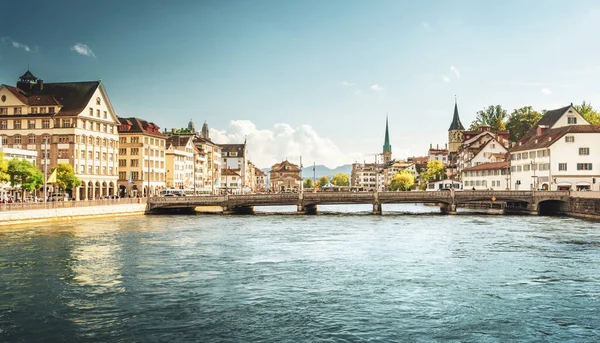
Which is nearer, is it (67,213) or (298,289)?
(298,289)

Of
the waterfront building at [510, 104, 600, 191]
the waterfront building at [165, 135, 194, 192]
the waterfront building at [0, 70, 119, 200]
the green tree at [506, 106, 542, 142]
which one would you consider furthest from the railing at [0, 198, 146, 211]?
the green tree at [506, 106, 542, 142]

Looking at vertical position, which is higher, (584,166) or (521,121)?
(521,121)

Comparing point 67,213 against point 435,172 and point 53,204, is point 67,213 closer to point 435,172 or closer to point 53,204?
point 53,204

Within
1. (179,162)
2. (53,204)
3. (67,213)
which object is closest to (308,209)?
(67,213)

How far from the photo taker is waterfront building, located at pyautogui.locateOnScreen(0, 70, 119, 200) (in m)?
96.4

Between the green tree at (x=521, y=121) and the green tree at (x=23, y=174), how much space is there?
106614 mm

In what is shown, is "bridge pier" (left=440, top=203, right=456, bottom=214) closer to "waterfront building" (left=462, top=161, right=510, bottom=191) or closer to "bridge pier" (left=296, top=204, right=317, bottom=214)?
"waterfront building" (left=462, top=161, right=510, bottom=191)

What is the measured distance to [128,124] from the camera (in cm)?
12356

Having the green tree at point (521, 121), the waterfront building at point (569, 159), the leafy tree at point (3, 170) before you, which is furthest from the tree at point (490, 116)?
the leafy tree at point (3, 170)

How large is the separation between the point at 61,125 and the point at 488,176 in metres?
81.3

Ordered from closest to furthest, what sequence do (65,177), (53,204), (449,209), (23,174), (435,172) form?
(53,204)
(23,174)
(65,177)
(449,209)
(435,172)

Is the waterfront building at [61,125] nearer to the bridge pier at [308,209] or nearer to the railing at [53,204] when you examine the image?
the railing at [53,204]

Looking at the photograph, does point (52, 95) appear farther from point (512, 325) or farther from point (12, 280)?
point (512, 325)

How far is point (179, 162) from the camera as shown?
143625mm
